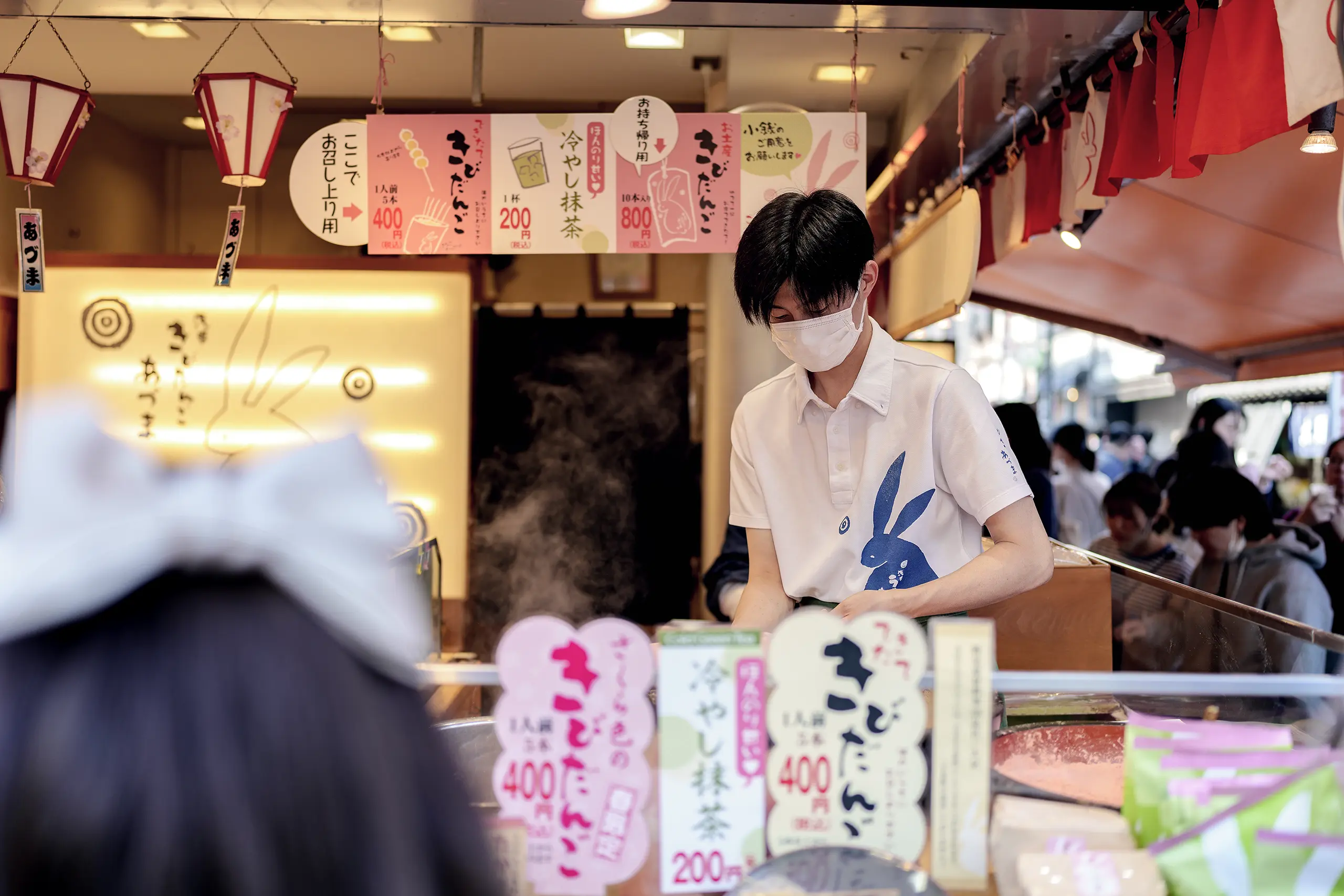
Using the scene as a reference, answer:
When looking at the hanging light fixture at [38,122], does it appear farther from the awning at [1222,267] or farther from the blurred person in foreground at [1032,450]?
the awning at [1222,267]

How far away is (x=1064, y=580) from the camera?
3.47 meters

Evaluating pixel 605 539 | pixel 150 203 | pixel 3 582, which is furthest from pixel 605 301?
pixel 3 582

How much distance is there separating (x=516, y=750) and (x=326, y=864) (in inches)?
22.0

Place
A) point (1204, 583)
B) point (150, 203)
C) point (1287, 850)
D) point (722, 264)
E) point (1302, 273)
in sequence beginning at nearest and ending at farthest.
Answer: point (1287, 850) → point (1204, 583) → point (722, 264) → point (1302, 273) → point (150, 203)

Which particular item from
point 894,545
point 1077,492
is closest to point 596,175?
point 894,545

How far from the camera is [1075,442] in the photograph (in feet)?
25.4

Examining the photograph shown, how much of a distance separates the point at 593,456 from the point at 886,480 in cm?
492

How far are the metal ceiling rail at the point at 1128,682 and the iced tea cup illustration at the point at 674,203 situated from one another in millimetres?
3006

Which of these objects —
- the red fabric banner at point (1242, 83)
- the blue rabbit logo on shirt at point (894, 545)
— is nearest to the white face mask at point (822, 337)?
the blue rabbit logo on shirt at point (894, 545)

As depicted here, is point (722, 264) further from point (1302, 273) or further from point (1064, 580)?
point (1302, 273)

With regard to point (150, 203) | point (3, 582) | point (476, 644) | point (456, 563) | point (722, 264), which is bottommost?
point (476, 644)

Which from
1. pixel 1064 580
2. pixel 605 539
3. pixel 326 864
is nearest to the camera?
pixel 326 864

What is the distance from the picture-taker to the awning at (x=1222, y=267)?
205 inches

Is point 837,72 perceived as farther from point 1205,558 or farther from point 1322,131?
point 1205,558
